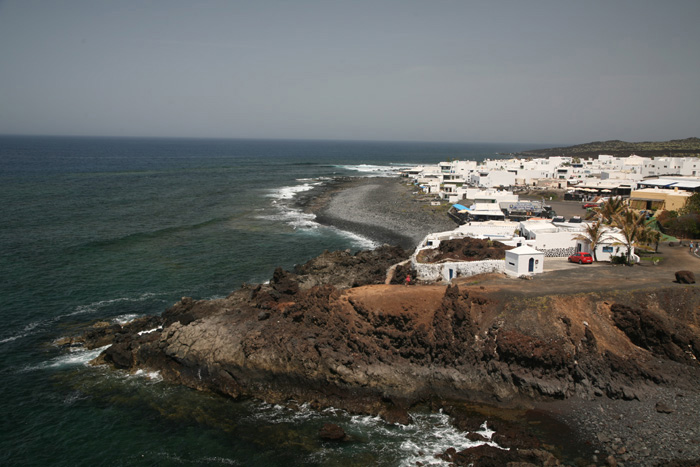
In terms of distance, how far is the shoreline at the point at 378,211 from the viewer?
5821cm

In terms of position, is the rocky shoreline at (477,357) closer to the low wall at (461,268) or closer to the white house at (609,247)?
the low wall at (461,268)

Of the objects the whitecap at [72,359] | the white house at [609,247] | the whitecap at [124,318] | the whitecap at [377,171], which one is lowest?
the whitecap at [72,359]

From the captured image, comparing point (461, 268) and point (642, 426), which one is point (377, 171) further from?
point (642, 426)

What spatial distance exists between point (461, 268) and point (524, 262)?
3.98 m

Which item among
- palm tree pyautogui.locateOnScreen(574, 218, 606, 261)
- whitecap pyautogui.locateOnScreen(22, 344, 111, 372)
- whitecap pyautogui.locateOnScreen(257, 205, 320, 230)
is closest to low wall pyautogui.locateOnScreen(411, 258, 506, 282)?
palm tree pyautogui.locateOnScreen(574, 218, 606, 261)

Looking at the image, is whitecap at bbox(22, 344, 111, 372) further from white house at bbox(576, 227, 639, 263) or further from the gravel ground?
white house at bbox(576, 227, 639, 263)

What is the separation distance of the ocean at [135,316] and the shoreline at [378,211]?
345 centimetres

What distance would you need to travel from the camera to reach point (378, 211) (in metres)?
72.6

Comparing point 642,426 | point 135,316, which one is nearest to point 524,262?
point 642,426

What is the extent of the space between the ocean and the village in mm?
13416

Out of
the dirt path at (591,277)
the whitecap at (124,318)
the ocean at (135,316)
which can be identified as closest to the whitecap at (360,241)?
the ocean at (135,316)

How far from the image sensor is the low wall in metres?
30.6

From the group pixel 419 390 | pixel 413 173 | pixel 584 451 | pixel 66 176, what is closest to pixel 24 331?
pixel 419 390

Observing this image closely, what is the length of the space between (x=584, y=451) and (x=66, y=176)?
404 feet
